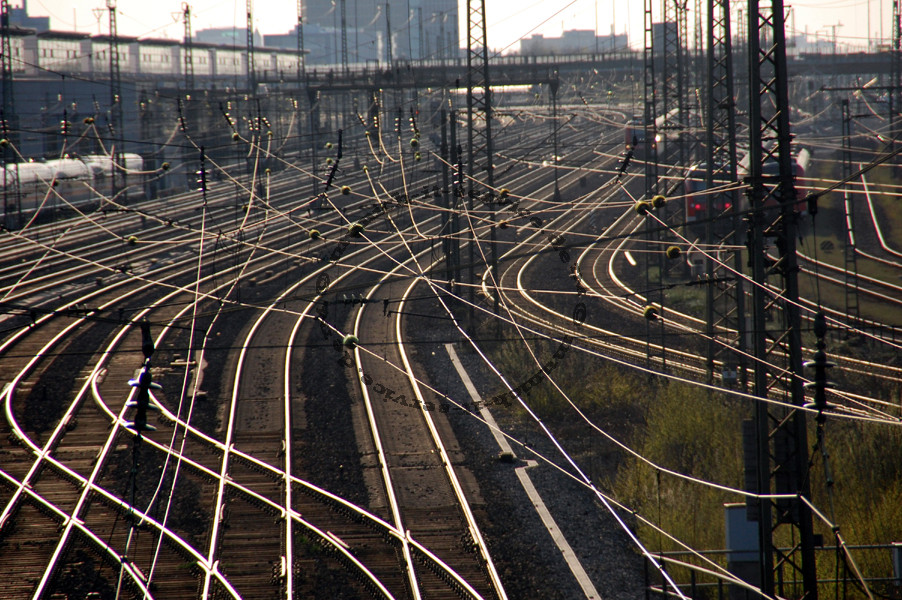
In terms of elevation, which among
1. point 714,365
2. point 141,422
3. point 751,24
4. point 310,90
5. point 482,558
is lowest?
point 482,558

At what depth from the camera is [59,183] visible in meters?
30.6

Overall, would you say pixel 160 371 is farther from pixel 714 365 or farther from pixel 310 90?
pixel 310 90

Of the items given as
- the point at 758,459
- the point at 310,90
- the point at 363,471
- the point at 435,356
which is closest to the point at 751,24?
the point at 758,459

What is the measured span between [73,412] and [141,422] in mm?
8133

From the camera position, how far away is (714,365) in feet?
48.3

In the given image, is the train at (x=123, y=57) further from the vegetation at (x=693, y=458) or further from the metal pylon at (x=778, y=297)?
the metal pylon at (x=778, y=297)

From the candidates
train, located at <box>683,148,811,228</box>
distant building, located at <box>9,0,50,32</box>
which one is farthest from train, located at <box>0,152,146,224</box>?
distant building, located at <box>9,0,50,32</box>

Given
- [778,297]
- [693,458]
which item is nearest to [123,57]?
[693,458]

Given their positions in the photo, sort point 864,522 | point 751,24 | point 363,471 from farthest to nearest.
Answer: point 363,471 → point 864,522 → point 751,24

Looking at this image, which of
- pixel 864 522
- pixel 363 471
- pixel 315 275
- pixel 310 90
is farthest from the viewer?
pixel 310 90

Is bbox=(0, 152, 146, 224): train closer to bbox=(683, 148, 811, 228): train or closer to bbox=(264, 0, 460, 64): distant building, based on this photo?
bbox=(683, 148, 811, 228): train

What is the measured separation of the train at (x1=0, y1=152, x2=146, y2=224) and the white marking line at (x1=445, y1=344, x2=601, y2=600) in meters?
18.6

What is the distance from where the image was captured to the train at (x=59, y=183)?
29.5 metres

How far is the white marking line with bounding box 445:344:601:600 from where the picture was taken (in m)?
9.09
